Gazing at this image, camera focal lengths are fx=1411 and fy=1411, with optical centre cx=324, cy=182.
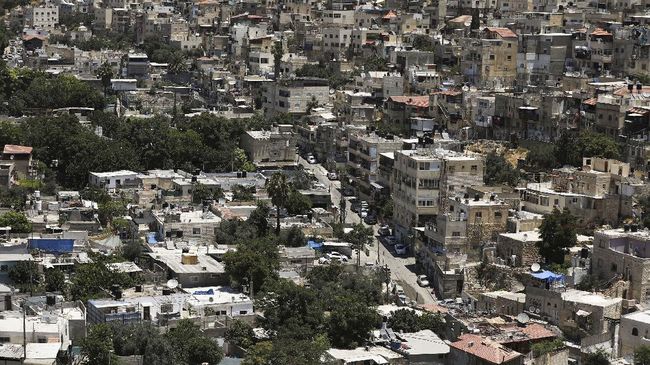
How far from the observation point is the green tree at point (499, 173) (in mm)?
34688

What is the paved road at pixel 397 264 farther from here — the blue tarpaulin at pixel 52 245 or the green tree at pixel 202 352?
the green tree at pixel 202 352

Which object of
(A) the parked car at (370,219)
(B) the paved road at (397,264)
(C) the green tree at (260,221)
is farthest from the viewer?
(A) the parked car at (370,219)

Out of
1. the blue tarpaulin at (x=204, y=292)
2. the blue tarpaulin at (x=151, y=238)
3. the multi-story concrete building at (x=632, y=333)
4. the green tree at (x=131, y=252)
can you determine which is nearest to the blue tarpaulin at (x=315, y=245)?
the blue tarpaulin at (x=151, y=238)

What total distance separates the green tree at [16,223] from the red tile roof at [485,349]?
11233 mm

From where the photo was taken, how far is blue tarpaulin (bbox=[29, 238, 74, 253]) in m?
28.6

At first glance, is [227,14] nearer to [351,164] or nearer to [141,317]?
[351,164]

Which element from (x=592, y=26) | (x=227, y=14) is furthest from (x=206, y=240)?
(x=227, y=14)

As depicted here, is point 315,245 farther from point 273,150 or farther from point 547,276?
point 273,150

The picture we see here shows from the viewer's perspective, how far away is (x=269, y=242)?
29828 millimetres

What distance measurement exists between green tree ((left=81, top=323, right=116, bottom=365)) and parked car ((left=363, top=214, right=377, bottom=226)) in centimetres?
1321

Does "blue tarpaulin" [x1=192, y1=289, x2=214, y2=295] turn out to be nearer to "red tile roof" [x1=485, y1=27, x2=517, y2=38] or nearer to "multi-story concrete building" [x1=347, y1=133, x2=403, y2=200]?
"multi-story concrete building" [x1=347, y1=133, x2=403, y2=200]

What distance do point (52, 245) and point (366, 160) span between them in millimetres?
11392

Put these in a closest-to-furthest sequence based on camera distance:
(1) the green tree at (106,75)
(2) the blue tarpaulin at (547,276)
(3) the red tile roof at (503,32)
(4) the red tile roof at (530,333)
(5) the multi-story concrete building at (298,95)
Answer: (4) the red tile roof at (530,333)
(2) the blue tarpaulin at (547,276)
(5) the multi-story concrete building at (298,95)
(3) the red tile roof at (503,32)
(1) the green tree at (106,75)

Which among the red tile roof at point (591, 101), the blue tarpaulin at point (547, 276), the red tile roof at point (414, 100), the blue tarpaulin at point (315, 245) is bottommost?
the blue tarpaulin at point (315, 245)
